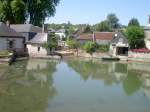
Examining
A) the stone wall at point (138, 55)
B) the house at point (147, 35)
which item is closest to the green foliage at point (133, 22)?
the house at point (147, 35)

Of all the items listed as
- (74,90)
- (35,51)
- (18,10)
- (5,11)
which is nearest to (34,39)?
(35,51)

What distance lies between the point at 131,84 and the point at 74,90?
5.03 meters

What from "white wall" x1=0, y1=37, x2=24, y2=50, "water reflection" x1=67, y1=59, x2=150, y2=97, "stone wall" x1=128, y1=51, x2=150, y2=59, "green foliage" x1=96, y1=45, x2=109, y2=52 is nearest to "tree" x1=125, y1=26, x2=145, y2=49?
"stone wall" x1=128, y1=51, x2=150, y2=59

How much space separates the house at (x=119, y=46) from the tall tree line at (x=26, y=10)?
1178 cm

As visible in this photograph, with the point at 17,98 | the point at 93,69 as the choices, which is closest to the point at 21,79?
the point at 17,98

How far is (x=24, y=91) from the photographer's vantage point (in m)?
16.5

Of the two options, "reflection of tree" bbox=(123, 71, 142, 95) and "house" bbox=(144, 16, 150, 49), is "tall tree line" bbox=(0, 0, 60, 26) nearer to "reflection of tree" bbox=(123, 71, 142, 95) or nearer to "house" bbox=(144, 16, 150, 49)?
"house" bbox=(144, 16, 150, 49)

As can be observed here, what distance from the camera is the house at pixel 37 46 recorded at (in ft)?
116

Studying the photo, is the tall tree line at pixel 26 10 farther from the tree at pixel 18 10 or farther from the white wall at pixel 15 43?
the white wall at pixel 15 43

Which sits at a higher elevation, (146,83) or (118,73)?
(118,73)

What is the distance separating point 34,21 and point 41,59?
1349 centimetres

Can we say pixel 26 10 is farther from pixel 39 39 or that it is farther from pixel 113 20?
pixel 113 20

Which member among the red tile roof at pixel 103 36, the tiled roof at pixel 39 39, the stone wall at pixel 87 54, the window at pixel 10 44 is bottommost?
the stone wall at pixel 87 54

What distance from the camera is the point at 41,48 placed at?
35281 millimetres
